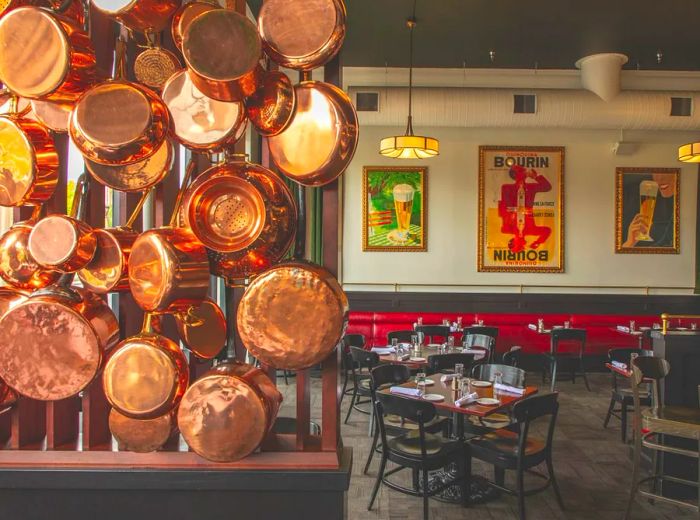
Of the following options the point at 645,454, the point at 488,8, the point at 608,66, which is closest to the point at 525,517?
the point at 645,454

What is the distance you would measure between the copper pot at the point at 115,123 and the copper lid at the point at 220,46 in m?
0.11

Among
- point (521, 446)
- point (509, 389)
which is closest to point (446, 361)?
point (509, 389)

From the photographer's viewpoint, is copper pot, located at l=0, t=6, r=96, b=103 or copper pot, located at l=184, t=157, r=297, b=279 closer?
copper pot, located at l=0, t=6, r=96, b=103

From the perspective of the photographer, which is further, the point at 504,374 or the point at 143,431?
the point at 504,374

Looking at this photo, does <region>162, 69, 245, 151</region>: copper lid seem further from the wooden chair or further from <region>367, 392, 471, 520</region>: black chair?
the wooden chair

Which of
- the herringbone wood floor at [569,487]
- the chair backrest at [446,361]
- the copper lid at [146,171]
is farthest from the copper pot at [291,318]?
the chair backrest at [446,361]

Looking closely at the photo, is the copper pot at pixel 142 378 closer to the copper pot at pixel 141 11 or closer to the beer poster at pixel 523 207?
the copper pot at pixel 141 11

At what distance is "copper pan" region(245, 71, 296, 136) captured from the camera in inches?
38.1

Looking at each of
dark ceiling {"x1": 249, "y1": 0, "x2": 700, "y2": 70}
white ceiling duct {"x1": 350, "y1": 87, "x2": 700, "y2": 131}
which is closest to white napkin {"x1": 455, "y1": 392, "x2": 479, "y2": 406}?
dark ceiling {"x1": 249, "y1": 0, "x2": 700, "y2": 70}

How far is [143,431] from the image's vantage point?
1.05 m

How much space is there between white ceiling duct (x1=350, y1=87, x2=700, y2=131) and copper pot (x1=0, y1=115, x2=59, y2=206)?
698 cm

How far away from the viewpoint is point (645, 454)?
15.4 feet

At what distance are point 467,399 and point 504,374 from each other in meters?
0.88

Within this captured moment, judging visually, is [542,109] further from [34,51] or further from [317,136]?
[34,51]
